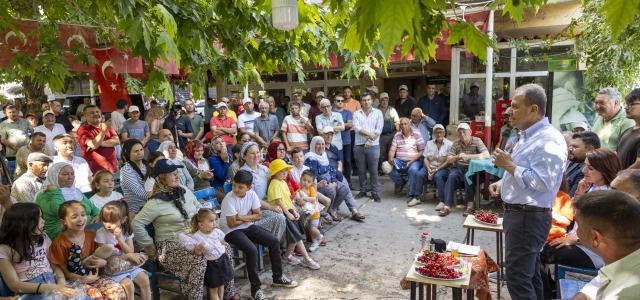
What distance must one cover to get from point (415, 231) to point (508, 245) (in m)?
3.16

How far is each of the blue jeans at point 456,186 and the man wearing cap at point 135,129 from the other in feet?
17.7

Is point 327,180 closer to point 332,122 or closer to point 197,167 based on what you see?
point 332,122

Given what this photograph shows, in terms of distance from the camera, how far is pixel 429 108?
9.55 metres

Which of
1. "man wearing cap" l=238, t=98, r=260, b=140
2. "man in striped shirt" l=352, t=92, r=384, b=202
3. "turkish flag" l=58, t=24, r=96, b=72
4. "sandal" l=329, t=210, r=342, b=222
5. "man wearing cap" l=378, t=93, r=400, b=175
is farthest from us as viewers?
"man wearing cap" l=378, t=93, r=400, b=175

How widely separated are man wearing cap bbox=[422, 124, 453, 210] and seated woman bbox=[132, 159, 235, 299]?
450cm

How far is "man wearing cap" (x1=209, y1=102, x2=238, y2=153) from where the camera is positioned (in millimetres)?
8375

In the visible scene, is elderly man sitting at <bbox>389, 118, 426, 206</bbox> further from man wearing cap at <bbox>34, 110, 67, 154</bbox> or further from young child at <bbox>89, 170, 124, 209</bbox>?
man wearing cap at <bbox>34, 110, 67, 154</bbox>

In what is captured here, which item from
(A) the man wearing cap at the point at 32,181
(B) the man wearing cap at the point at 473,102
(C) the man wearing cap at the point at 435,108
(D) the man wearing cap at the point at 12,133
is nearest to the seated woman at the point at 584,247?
(A) the man wearing cap at the point at 32,181

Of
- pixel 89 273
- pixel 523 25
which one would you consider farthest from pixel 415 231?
pixel 523 25

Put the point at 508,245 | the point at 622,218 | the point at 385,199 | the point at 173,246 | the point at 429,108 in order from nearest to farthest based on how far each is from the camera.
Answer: the point at 622,218 < the point at 508,245 < the point at 173,246 < the point at 385,199 < the point at 429,108

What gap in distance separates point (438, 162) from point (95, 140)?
221 inches

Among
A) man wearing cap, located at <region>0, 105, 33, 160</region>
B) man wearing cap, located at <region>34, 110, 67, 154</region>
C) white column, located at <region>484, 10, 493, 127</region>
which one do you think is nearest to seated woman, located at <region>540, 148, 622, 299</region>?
white column, located at <region>484, 10, 493, 127</region>

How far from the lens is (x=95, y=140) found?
604 cm

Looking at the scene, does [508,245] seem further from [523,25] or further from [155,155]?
[523,25]
